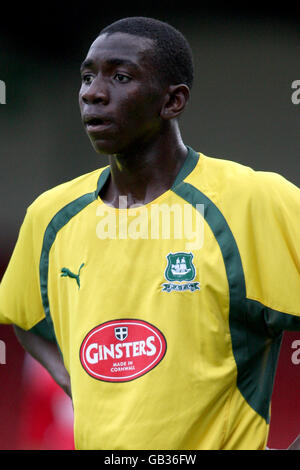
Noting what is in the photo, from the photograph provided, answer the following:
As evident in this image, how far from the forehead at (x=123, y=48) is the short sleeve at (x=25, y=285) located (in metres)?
0.62

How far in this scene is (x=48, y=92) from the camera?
5660mm

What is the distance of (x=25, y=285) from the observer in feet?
8.69

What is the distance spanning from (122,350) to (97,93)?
735 millimetres

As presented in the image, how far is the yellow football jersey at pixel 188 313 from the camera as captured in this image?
7.15ft

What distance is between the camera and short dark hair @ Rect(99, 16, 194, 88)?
233 cm

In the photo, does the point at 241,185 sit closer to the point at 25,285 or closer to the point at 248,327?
the point at 248,327

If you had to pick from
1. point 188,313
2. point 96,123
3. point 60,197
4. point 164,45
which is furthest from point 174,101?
point 188,313

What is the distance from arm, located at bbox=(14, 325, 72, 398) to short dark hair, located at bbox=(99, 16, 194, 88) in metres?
0.99

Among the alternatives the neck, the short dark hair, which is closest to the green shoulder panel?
the neck

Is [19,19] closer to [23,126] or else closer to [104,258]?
[23,126]

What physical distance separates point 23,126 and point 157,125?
11.5ft

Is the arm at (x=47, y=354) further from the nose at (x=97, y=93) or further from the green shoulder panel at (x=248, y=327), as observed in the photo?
the nose at (x=97, y=93)

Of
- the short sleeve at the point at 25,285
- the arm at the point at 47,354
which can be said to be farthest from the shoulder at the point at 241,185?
the arm at the point at 47,354

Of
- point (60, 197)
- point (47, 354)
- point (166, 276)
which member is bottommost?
point (47, 354)
